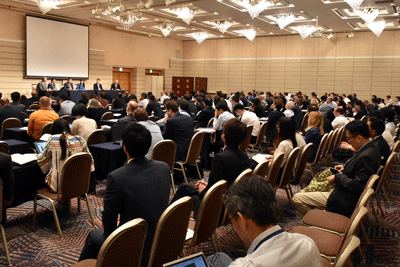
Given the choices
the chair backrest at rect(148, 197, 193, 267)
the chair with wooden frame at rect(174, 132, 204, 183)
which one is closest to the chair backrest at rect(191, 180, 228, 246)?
the chair backrest at rect(148, 197, 193, 267)

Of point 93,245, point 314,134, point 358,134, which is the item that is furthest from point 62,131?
point 314,134

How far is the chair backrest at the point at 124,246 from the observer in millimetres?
1752

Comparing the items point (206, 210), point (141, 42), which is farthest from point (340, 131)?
point (141, 42)

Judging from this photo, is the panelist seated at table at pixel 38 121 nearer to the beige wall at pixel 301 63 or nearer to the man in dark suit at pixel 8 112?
the man in dark suit at pixel 8 112

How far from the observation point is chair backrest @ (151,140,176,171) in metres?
4.62

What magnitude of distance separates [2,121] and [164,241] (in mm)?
6292

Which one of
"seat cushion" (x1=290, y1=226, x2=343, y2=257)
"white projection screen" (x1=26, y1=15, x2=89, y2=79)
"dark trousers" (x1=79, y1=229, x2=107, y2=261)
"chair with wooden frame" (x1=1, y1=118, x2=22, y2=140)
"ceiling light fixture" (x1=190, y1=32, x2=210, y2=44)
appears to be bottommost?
"seat cushion" (x1=290, y1=226, x2=343, y2=257)

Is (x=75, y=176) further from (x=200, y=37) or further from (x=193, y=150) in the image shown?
(x=200, y=37)

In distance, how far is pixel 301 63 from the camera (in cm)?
2078

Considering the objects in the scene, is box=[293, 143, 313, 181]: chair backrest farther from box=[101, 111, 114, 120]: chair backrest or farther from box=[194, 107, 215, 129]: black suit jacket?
box=[101, 111, 114, 120]: chair backrest

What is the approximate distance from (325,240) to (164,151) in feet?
8.60

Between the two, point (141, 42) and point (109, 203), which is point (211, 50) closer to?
point (141, 42)

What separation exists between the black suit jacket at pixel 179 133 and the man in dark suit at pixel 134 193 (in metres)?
3.10

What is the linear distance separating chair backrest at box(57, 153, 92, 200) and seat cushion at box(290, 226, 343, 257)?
2.28m
